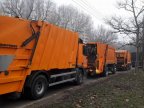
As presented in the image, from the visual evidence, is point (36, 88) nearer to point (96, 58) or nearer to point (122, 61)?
point (96, 58)

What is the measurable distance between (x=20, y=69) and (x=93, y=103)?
2.87 m

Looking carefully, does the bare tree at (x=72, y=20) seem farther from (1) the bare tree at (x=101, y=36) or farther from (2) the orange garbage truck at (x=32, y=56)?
(2) the orange garbage truck at (x=32, y=56)

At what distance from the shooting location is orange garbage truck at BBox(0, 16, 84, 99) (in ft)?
29.7

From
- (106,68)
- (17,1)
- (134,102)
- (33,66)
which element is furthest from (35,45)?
(17,1)

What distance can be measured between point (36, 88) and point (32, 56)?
1326mm

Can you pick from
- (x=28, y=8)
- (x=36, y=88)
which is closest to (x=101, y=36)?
(x=28, y=8)

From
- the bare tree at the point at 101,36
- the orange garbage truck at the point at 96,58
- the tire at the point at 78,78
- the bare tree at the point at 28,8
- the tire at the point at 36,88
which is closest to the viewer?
the tire at the point at 36,88

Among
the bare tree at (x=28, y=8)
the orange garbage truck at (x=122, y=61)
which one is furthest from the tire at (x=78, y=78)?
the bare tree at (x=28, y=8)

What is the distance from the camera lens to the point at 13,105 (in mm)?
9680

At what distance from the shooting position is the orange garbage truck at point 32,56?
904cm

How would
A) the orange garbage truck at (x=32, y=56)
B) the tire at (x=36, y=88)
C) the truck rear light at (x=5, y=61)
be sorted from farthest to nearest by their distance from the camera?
1. the tire at (x=36, y=88)
2. the orange garbage truck at (x=32, y=56)
3. the truck rear light at (x=5, y=61)

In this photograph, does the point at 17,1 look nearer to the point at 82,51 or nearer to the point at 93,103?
the point at 82,51

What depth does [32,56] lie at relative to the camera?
1031cm

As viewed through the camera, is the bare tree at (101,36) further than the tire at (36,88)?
Yes
